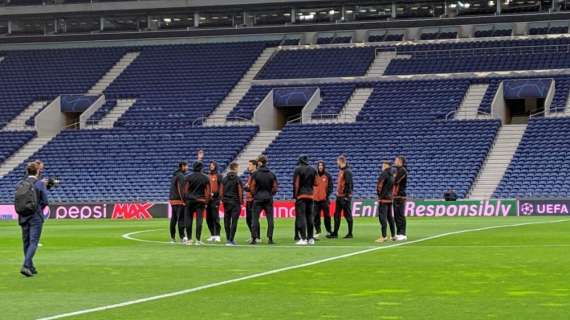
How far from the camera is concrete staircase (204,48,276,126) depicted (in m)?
66.6

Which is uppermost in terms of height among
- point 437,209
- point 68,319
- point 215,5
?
point 215,5

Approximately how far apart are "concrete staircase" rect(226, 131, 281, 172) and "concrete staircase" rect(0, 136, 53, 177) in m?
13.0

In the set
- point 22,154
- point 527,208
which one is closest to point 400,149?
point 527,208

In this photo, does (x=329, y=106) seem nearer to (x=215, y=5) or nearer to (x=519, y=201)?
(x=215, y=5)

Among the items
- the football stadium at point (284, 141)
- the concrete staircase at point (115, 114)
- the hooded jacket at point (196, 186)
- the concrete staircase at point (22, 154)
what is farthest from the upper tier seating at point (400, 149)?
the hooded jacket at point (196, 186)

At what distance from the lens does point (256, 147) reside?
62.7 m

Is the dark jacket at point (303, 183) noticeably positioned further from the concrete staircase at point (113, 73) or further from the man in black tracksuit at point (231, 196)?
the concrete staircase at point (113, 73)

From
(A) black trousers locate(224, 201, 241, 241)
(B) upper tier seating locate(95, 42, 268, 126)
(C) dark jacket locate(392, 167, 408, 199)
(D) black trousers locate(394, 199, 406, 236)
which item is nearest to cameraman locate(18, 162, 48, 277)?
(A) black trousers locate(224, 201, 241, 241)

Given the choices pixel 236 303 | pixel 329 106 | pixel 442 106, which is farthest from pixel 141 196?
pixel 236 303

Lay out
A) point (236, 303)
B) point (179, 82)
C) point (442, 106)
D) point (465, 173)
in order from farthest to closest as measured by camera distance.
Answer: point (179, 82), point (442, 106), point (465, 173), point (236, 303)

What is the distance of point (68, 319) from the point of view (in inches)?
506

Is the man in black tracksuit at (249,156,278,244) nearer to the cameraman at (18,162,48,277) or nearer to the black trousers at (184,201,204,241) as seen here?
the black trousers at (184,201,204,241)

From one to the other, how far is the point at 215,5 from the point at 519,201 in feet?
104

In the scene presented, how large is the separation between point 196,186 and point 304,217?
2.70 m
